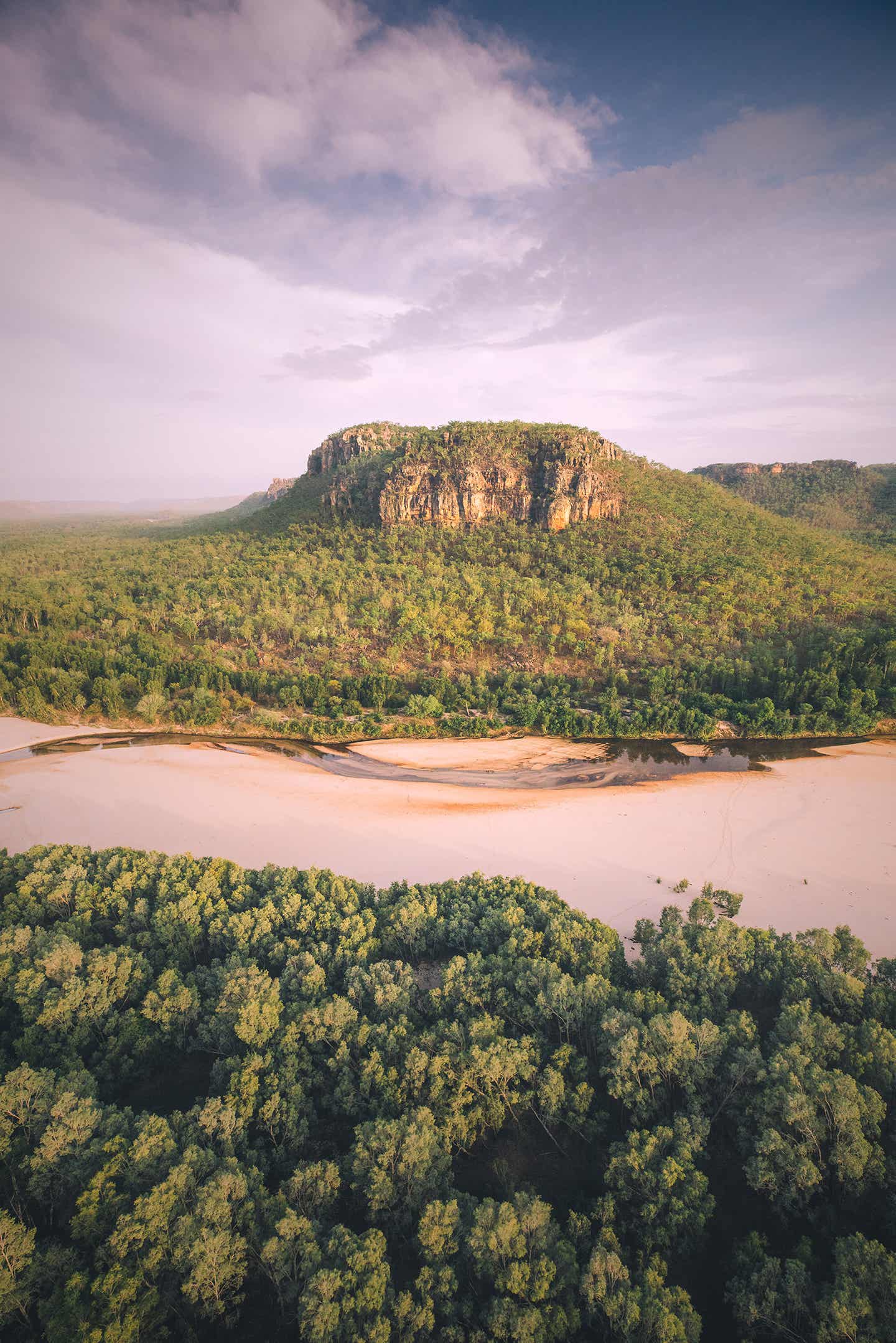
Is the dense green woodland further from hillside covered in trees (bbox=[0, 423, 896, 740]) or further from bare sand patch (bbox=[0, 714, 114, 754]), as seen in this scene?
bare sand patch (bbox=[0, 714, 114, 754])

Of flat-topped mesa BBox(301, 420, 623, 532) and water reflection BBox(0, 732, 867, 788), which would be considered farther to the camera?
flat-topped mesa BBox(301, 420, 623, 532)

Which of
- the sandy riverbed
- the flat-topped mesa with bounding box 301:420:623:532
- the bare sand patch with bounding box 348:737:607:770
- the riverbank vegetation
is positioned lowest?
the sandy riverbed

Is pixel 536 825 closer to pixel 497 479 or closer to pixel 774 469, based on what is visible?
pixel 497 479

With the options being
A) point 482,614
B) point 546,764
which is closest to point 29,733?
point 546,764

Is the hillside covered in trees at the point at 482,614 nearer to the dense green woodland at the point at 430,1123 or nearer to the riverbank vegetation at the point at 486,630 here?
the riverbank vegetation at the point at 486,630

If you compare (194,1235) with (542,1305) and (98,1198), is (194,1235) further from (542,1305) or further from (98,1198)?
(542,1305)

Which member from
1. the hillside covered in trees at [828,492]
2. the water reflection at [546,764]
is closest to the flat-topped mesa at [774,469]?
the hillside covered in trees at [828,492]

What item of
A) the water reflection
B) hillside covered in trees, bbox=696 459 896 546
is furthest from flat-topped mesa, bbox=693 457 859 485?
the water reflection
